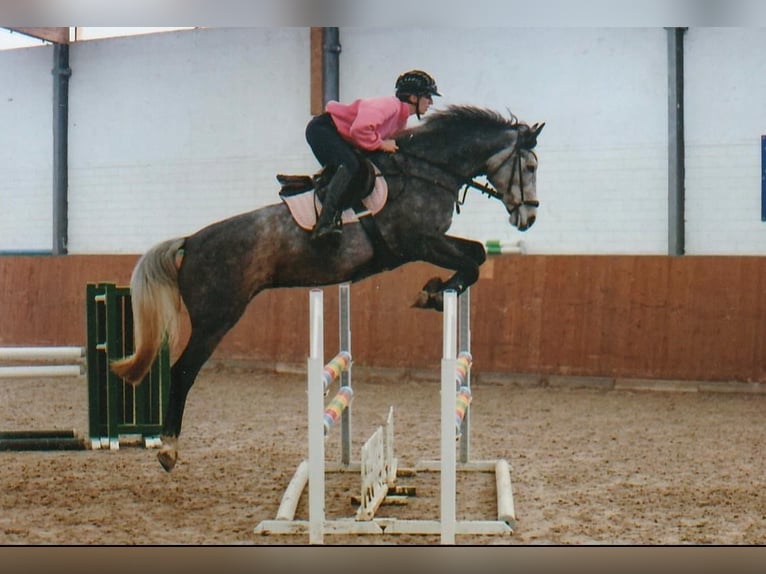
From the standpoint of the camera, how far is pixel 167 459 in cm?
332

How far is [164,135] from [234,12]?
4.57 feet

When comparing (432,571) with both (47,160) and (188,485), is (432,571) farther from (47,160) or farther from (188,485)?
(47,160)

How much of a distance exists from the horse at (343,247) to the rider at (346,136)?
4 cm

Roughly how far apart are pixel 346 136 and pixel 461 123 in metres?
0.41

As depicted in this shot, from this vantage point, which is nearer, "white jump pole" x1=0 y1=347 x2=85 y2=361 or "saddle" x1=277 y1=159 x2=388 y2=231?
"saddle" x1=277 y1=159 x2=388 y2=231

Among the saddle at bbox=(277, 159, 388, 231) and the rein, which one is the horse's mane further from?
Answer: the saddle at bbox=(277, 159, 388, 231)

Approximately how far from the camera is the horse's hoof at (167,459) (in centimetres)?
331

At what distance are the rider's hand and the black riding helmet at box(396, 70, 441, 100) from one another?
0.17 m

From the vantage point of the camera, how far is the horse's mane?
3.21 meters

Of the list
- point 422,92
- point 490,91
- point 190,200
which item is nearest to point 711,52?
point 490,91

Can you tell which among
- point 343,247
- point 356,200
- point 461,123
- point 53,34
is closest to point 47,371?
point 343,247

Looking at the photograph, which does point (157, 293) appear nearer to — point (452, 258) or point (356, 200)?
point (356, 200)

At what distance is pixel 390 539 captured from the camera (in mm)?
2814

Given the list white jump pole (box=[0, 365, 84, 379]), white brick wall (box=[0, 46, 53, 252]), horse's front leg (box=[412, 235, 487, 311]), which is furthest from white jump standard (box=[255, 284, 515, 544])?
white brick wall (box=[0, 46, 53, 252])
